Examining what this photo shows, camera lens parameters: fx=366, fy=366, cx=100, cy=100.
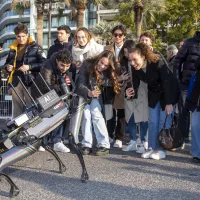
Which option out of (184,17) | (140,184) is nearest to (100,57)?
(140,184)

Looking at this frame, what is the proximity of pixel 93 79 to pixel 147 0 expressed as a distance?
82.0 feet

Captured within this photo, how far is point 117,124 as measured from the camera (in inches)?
250

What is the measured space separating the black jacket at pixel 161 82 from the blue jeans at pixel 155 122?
130 mm

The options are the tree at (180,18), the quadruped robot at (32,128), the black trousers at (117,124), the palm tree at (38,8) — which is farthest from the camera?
the tree at (180,18)

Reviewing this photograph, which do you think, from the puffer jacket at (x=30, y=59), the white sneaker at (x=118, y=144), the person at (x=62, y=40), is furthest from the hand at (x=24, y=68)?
the white sneaker at (x=118, y=144)

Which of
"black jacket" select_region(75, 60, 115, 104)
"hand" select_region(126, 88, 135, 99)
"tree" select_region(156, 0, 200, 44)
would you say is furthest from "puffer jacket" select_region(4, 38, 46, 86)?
"tree" select_region(156, 0, 200, 44)

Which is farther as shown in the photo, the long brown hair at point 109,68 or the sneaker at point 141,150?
the sneaker at point 141,150

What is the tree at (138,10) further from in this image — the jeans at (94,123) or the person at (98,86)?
the jeans at (94,123)

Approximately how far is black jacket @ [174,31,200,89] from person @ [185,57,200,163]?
83 centimetres

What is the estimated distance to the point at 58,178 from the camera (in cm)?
427

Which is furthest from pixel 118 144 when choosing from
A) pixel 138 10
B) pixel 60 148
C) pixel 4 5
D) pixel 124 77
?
pixel 4 5

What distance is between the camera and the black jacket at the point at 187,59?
19.4ft

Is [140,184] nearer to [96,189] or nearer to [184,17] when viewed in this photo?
[96,189]

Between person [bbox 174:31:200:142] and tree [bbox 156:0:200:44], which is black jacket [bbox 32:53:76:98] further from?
tree [bbox 156:0:200:44]
